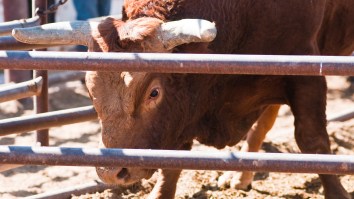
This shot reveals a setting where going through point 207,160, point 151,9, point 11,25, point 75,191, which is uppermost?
point 151,9

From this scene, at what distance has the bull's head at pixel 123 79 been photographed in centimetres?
425

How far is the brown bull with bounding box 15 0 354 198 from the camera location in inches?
169

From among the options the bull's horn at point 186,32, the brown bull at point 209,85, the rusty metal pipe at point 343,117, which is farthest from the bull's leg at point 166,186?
the rusty metal pipe at point 343,117

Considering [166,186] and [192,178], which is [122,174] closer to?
[166,186]

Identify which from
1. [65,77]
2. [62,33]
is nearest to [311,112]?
[62,33]

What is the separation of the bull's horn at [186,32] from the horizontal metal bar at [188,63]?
827mm

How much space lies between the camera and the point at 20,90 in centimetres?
515

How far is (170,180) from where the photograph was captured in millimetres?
5438

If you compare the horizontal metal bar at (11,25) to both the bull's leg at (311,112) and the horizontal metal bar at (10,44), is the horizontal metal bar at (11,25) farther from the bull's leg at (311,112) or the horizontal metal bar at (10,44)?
the bull's leg at (311,112)

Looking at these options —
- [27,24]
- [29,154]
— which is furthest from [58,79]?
[29,154]

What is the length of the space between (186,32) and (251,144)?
2.35 meters

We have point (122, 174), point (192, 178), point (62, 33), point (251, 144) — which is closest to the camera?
point (122, 174)

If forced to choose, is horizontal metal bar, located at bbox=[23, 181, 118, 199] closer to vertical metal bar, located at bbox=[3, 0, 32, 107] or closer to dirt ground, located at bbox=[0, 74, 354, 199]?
dirt ground, located at bbox=[0, 74, 354, 199]

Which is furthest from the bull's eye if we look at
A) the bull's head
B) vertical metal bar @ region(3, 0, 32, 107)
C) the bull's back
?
vertical metal bar @ region(3, 0, 32, 107)
